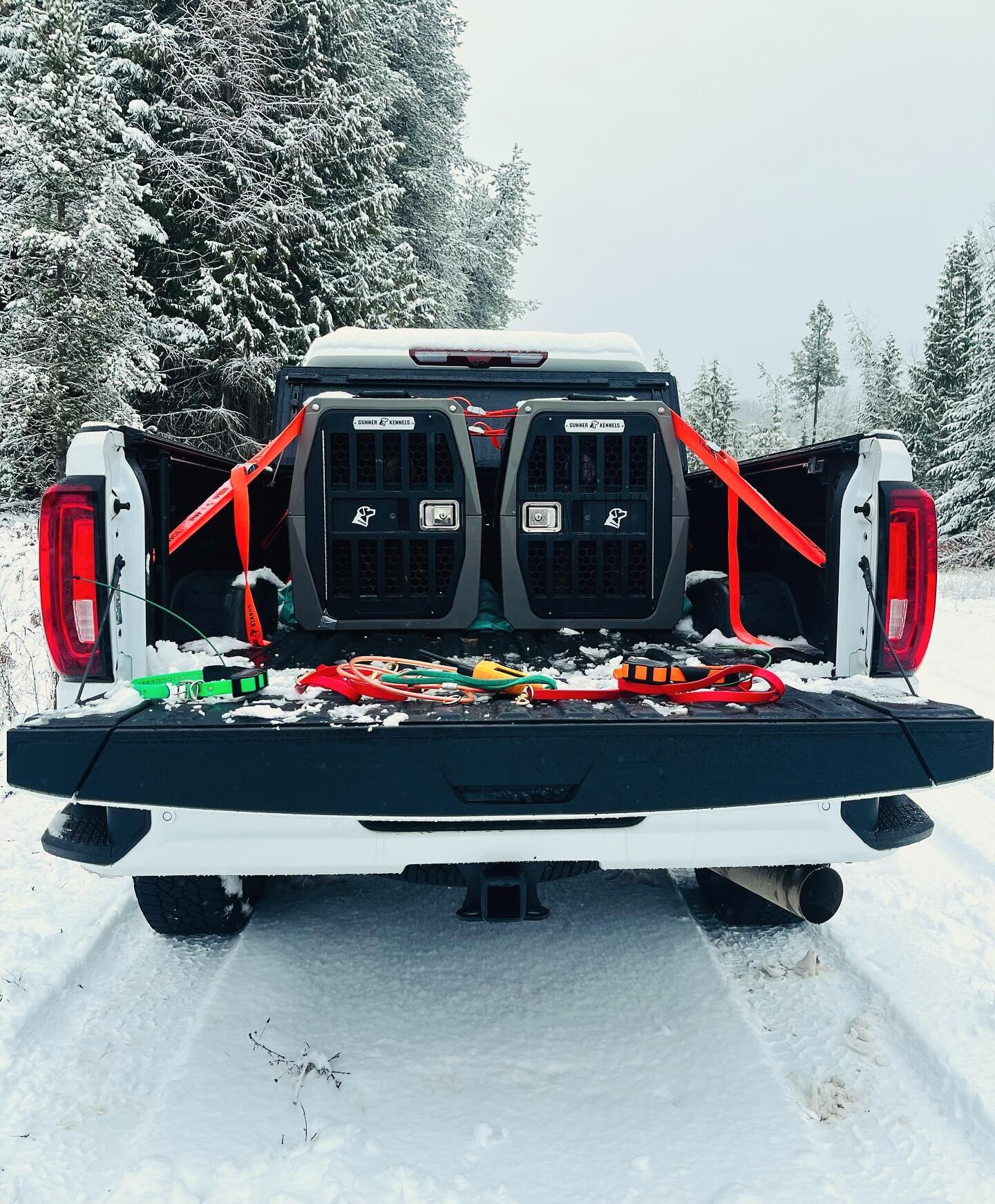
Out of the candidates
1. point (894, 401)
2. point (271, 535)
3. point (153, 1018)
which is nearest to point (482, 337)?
point (271, 535)

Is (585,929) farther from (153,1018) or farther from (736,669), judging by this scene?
(153,1018)

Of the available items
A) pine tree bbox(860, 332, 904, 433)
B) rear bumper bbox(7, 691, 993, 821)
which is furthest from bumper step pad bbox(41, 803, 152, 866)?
pine tree bbox(860, 332, 904, 433)

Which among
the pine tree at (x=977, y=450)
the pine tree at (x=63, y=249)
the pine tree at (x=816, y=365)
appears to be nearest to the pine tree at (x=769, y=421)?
the pine tree at (x=816, y=365)

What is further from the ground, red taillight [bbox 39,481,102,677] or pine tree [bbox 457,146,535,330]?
pine tree [bbox 457,146,535,330]

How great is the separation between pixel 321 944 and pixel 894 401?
133 ft

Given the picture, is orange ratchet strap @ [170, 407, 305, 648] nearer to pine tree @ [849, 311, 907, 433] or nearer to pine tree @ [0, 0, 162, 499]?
pine tree @ [0, 0, 162, 499]

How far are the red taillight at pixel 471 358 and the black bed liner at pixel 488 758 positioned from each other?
264cm

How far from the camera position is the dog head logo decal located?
3.08 m

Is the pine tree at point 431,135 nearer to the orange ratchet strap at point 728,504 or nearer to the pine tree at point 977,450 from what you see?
the pine tree at point 977,450

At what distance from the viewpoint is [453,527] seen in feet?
10.1

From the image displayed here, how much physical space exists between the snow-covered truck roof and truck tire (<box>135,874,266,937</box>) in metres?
2.52

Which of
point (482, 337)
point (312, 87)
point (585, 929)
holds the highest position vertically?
point (312, 87)

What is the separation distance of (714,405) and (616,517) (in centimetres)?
4689

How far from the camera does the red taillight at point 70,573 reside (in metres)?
2.25
